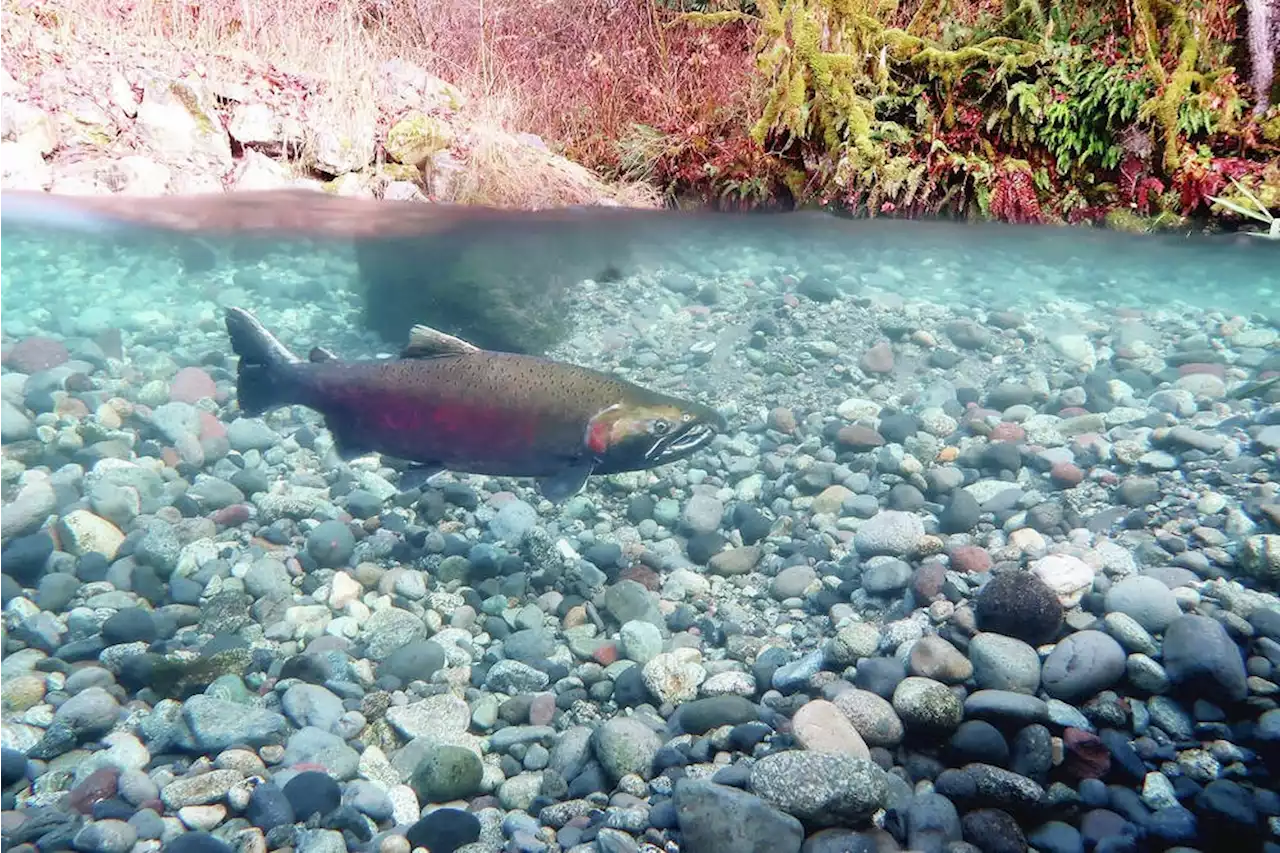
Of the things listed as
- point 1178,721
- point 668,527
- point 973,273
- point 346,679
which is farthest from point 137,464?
point 973,273

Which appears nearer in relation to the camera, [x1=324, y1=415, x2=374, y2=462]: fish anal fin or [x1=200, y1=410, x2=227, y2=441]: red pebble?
[x1=324, y1=415, x2=374, y2=462]: fish anal fin

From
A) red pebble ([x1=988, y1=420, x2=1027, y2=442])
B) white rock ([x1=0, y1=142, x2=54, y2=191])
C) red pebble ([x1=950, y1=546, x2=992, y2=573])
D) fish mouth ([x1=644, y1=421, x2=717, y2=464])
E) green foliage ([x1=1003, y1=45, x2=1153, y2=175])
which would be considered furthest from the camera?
green foliage ([x1=1003, y1=45, x2=1153, y2=175])

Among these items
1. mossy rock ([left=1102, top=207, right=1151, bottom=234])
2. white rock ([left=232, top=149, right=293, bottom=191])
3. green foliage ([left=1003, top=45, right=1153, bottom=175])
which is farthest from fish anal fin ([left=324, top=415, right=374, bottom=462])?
mossy rock ([left=1102, top=207, right=1151, bottom=234])

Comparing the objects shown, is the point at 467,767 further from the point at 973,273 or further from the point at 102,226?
the point at 102,226

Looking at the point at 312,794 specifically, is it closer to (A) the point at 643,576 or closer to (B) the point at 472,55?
(A) the point at 643,576

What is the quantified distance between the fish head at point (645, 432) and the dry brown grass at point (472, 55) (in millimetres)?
6815

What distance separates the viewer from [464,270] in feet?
22.8

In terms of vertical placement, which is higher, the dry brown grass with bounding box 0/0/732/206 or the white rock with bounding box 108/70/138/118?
the dry brown grass with bounding box 0/0/732/206

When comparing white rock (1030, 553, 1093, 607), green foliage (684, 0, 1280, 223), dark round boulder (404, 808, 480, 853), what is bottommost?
dark round boulder (404, 808, 480, 853)

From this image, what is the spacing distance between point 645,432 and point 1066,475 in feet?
6.74

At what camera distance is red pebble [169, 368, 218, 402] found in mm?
4666

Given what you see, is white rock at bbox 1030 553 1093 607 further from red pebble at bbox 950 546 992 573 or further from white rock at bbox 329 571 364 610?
white rock at bbox 329 571 364 610

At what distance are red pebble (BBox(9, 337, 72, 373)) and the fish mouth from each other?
14.7 feet

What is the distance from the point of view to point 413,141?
9.28 metres
